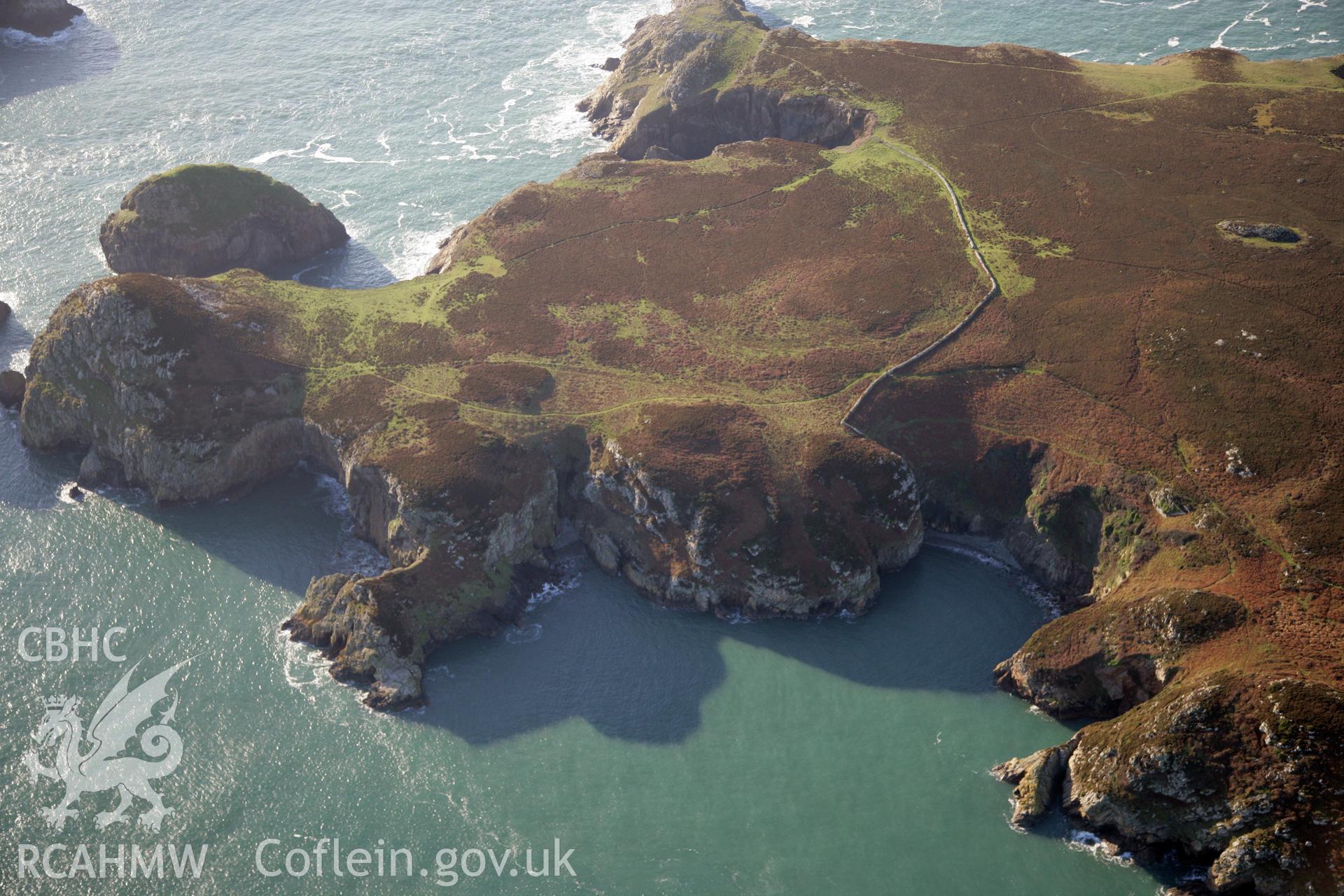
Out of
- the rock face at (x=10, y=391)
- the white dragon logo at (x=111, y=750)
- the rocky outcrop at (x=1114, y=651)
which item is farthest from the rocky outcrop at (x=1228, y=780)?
the rock face at (x=10, y=391)

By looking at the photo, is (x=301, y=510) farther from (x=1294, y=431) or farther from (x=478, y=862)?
(x=1294, y=431)

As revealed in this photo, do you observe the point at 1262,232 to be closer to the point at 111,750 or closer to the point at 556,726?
the point at 556,726

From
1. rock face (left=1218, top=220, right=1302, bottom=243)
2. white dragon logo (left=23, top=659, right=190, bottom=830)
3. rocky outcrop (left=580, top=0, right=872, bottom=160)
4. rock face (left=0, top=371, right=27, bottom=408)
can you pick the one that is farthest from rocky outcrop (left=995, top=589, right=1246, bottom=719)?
rock face (left=0, top=371, right=27, bottom=408)

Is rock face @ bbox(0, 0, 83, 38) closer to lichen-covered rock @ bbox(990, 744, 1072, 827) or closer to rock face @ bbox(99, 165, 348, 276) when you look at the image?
rock face @ bbox(99, 165, 348, 276)

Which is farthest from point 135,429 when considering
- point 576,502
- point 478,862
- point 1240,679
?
point 1240,679

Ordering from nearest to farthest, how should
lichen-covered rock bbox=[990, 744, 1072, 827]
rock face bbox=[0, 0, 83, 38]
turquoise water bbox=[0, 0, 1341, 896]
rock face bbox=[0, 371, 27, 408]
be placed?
turquoise water bbox=[0, 0, 1341, 896] < lichen-covered rock bbox=[990, 744, 1072, 827] < rock face bbox=[0, 371, 27, 408] < rock face bbox=[0, 0, 83, 38]

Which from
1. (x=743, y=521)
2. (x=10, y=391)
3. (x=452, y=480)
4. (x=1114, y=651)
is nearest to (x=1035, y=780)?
(x=1114, y=651)
